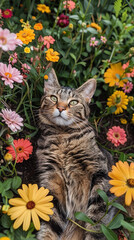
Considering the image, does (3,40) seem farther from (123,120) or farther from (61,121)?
(123,120)

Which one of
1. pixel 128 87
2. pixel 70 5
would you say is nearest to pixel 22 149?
pixel 128 87

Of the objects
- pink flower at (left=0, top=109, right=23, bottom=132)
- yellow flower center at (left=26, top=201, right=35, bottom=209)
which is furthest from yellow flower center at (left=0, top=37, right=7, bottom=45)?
yellow flower center at (left=26, top=201, right=35, bottom=209)

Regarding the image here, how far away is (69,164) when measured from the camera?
92.7 inches

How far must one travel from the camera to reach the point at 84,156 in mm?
2379

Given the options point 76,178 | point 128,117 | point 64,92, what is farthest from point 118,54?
point 76,178

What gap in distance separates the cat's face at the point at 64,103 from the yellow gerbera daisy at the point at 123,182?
692mm

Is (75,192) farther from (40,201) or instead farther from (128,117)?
(128,117)

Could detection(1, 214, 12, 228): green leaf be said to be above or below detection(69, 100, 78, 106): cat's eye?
below

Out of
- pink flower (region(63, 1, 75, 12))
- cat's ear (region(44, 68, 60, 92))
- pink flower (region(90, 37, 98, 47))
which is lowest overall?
cat's ear (region(44, 68, 60, 92))

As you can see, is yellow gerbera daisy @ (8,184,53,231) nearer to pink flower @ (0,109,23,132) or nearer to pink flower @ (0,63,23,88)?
pink flower @ (0,109,23,132)

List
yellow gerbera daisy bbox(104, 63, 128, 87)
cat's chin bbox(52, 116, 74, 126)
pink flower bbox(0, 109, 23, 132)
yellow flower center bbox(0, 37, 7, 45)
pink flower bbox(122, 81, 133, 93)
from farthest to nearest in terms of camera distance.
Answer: pink flower bbox(122, 81, 133, 93) → yellow gerbera daisy bbox(104, 63, 128, 87) → cat's chin bbox(52, 116, 74, 126) → pink flower bbox(0, 109, 23, 132) → yellow flower center bbox(0, 37, 7, 45)

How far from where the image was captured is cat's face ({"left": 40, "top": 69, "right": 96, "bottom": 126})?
2.36 meters

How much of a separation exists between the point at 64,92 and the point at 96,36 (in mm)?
937

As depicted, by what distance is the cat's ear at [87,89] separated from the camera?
258cm
